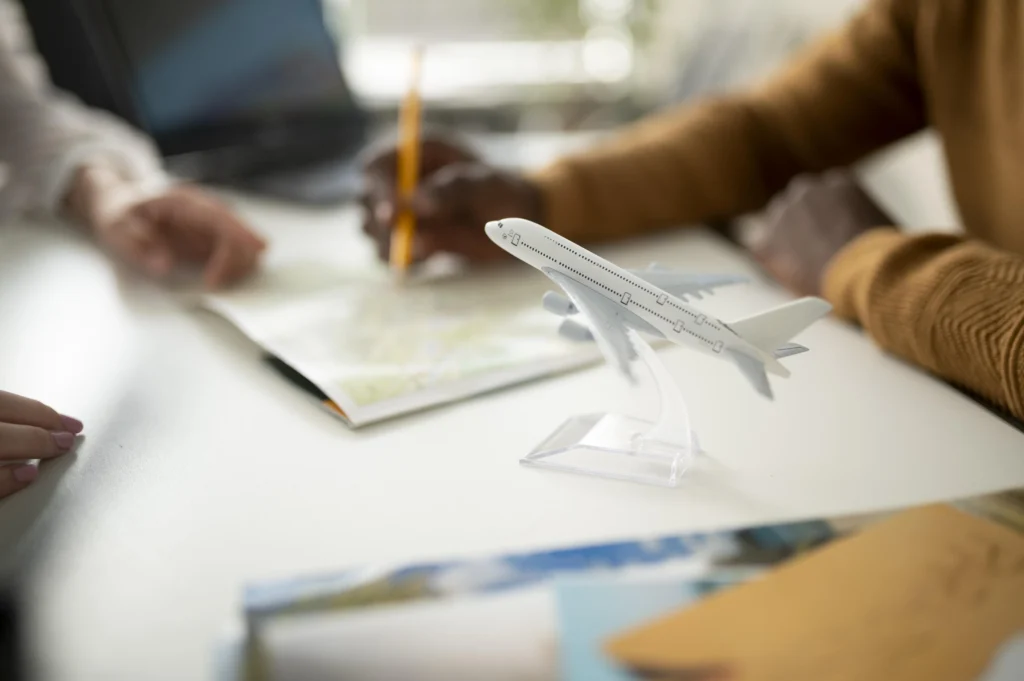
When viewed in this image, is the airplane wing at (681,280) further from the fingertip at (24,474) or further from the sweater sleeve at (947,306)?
the fingertip at (24,474)

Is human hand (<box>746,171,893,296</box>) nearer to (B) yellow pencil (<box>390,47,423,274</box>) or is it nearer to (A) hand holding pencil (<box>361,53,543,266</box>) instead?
(A) hand holding pencil (<box>361,53,543,266</box>)

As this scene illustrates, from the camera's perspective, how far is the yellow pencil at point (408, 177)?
0.75 m

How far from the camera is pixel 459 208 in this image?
30.0 inches

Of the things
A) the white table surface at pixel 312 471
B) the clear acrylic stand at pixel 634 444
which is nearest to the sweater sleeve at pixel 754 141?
the white table surface at pixel 312 471

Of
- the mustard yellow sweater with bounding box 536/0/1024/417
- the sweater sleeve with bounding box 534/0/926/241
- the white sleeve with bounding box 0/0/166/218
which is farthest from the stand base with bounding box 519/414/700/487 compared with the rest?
the white sleeve with bounding box 0/0/166/218

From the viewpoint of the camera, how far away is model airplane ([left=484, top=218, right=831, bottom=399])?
0.47 meters

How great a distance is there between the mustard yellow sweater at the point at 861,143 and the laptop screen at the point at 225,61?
1.30 feet

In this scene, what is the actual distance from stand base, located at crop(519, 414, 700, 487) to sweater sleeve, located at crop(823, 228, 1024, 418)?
185 mm

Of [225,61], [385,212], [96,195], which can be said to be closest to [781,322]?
[385,212]

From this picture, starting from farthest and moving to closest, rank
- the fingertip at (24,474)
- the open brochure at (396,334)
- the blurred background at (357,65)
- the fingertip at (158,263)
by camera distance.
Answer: the blurred background at (357,65), the fingertip at (158,263), the open brochure at (396,334), the fingertip at (24,474)

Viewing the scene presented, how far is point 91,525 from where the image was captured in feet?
1.36

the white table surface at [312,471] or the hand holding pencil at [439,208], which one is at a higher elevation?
the hand holding pencil at [439,208]

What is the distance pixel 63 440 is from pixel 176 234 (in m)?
0.34

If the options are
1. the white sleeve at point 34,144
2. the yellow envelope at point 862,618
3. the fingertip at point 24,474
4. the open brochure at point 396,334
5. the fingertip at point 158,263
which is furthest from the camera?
the white sleeve at point 34,144
